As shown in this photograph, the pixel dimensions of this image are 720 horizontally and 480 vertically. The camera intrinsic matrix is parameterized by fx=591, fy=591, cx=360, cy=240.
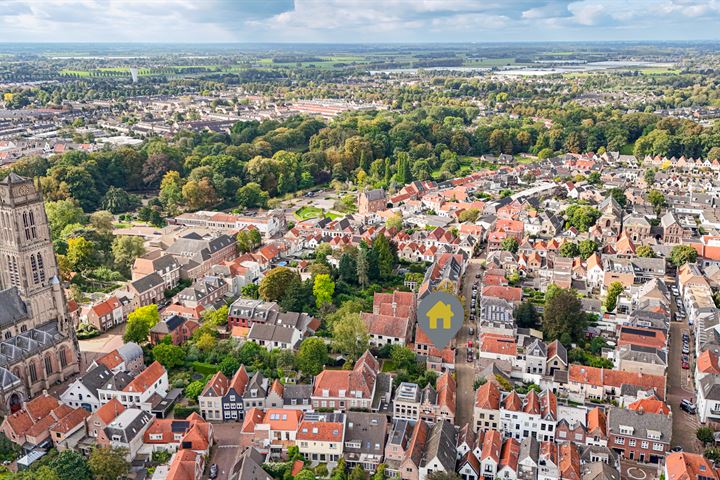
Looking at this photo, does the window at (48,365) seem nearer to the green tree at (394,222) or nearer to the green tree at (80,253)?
the green tree at (80,253)

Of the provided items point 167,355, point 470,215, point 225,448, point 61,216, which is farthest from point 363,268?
point 61,216

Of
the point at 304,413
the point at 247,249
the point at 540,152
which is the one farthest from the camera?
the point at 540,152

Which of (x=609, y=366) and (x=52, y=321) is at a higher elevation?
(x=52, y=321)

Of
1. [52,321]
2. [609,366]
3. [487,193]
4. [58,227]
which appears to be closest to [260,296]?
[52,321]

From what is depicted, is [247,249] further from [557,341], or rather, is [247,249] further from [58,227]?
[557,341]

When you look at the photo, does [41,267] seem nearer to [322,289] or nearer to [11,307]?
[11,307]

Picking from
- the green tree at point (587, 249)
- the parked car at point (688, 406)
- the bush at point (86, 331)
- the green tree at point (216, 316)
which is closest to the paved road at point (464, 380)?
the parked car at point (688, 406)
